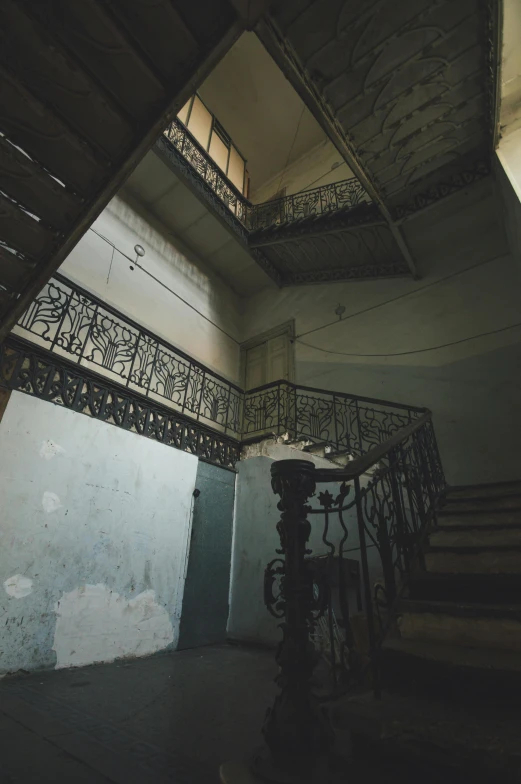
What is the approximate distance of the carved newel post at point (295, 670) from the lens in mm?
1264

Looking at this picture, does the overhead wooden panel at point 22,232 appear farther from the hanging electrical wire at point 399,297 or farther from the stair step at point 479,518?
the hanging electrical wire at point 399,297

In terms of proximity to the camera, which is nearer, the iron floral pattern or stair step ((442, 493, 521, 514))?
stair step ((442, 493, 521, 514))

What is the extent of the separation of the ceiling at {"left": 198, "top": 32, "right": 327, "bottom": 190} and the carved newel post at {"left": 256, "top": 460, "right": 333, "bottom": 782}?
1149cm

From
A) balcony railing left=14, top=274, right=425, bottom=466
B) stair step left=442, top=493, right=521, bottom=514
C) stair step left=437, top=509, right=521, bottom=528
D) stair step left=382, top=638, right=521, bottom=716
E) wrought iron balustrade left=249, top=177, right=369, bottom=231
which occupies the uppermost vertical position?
wrought iron balustrade left=249, top=177, right=369, bottom=231

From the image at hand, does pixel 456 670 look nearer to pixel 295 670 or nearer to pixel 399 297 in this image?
pixel 295 670

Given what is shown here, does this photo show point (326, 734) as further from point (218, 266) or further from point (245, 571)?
point (218, 266)

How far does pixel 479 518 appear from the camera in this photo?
2801 mm

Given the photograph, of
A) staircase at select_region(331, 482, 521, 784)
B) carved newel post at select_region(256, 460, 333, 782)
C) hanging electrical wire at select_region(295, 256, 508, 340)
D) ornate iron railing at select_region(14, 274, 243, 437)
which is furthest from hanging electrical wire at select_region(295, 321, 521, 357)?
carved newel post at select_region(256, 460, 333, 782)

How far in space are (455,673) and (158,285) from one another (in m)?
7.60

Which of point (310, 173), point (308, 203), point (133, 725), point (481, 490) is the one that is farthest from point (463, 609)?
point (310, 173)

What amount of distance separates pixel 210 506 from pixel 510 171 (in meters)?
5.84

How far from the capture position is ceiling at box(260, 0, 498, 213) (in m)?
3.62

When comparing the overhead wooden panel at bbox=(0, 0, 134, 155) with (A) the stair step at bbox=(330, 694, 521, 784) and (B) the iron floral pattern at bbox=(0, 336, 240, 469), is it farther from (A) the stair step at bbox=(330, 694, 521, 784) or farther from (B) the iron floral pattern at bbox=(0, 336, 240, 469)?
(A) the stair step at bbox=(330, 694, 521, 784)

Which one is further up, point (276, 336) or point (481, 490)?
point (276, 336)
